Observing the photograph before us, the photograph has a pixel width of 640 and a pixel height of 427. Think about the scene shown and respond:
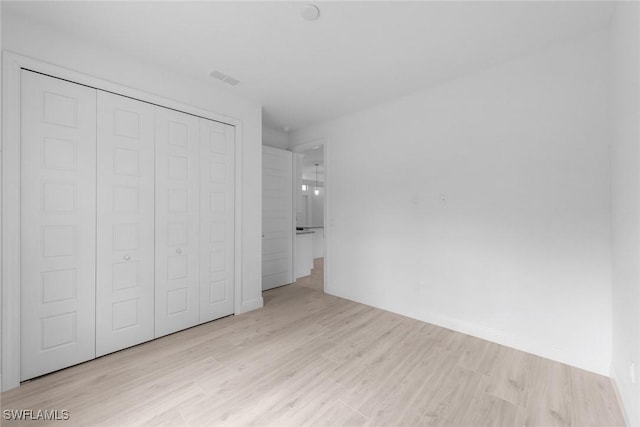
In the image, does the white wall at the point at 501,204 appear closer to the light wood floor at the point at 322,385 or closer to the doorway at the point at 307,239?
the light wood floor at the point at 322,385

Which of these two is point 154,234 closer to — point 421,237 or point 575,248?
point 421,237

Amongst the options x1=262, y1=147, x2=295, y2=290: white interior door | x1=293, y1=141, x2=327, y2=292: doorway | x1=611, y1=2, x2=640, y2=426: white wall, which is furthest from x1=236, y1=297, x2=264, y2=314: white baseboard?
x1=611, y1=2, x2=640, y2=426: white wall

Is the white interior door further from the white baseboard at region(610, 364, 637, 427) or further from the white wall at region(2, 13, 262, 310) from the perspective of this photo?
the white baseboard at region(610, 364, 637, 427)

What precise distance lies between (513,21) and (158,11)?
2.82m

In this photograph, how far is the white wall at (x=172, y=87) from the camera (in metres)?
2.06

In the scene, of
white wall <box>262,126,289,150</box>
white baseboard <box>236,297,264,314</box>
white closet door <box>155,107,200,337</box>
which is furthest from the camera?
white wall <box>262,126,289,150</box>

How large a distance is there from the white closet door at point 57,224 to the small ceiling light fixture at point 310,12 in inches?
80.5

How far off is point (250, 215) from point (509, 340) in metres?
3.28

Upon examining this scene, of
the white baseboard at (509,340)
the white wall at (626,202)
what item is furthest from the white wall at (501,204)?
the white wall at (626,202)

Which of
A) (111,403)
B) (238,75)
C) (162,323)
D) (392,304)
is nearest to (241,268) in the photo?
(162,323)

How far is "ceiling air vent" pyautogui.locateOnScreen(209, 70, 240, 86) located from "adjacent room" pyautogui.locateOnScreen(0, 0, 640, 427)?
0.07 metres

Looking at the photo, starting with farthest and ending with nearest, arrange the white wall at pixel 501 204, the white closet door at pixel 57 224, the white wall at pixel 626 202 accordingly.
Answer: the white wall at pixel 501 204, the white closet door at pixel 57 224, the white wall at pixel 626 202

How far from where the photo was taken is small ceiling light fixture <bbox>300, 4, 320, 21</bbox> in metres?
1.92

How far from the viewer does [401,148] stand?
3.42 m
